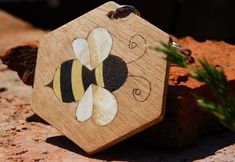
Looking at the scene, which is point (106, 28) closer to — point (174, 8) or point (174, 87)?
point (174, 87)

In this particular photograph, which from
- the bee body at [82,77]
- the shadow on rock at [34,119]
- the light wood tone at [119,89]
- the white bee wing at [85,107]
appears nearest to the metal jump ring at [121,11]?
the light wood tone at [119,89]

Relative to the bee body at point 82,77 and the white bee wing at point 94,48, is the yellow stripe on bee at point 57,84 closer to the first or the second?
the bee body at point 82,77

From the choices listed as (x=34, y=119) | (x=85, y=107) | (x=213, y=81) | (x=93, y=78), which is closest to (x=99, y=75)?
(x=93, y=78)

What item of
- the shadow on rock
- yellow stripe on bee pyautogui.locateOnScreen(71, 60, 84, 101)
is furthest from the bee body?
the shadow on rock

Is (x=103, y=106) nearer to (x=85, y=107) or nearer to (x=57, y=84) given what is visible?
(x=85, y=107)

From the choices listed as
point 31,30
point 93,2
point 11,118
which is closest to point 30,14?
point 93,2

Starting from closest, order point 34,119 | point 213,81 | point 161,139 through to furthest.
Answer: point 213,81, point 161,139, point 34,119

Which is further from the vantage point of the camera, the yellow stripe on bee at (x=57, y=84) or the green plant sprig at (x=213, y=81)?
the yellow stripe on bee at (x=57, y=84)

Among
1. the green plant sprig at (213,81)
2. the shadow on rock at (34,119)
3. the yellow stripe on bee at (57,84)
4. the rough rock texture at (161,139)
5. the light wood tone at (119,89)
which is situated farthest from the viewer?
the shadow on rock at (34,119)
